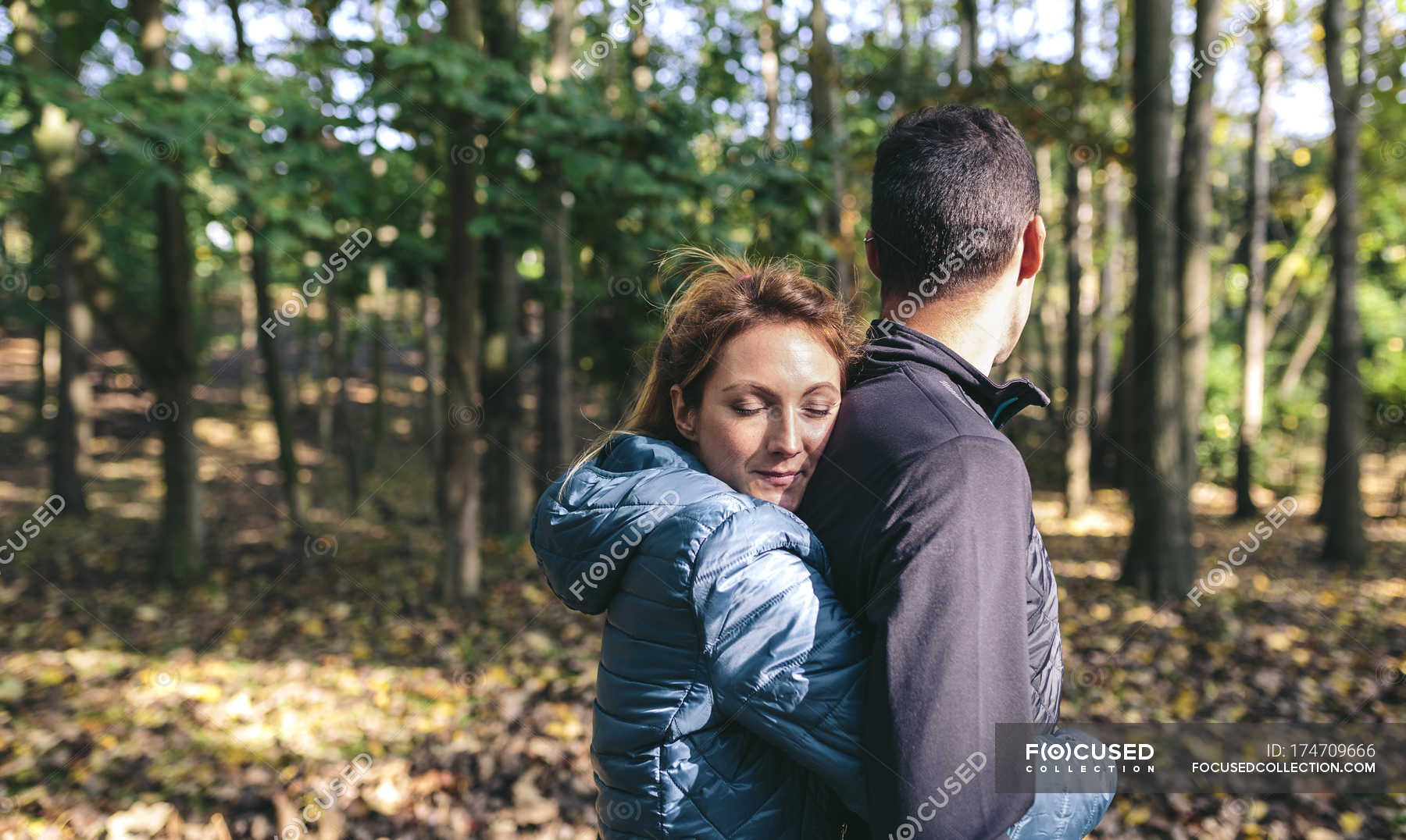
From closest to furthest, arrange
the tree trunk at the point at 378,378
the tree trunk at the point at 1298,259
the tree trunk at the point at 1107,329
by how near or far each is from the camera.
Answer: the tree trunk at the point at 1298,259 → the tree trunk at the point at 1107,329 → the tree trunk at the point at 378,378

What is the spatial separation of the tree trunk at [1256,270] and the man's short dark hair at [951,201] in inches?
437

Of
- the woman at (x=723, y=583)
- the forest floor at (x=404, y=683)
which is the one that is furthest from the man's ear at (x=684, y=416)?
the forest floor at (x=404, y=683)

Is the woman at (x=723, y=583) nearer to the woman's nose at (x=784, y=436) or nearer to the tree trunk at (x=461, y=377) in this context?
the woman's nose at (x=784, y=436)

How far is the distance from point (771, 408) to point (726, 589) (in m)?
0.40

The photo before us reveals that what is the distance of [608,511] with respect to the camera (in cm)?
137

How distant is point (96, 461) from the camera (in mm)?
18062

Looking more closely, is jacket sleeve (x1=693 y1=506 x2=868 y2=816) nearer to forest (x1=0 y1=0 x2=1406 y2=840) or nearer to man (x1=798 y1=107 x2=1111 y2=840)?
man (x1=798 y1=107 x2=1111 y2=840)

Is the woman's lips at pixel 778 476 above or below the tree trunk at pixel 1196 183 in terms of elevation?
below

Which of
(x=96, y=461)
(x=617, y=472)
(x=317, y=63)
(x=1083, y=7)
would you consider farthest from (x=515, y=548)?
(x=96, y=461)

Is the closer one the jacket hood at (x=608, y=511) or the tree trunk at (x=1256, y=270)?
the jacket hood at (x=608, y=511)

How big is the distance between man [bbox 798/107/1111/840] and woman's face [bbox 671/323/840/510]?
0.05 metres

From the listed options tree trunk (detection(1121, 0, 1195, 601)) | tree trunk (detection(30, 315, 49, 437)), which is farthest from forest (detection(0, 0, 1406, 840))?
tree trunk (detection(30, 315, 49, 437))

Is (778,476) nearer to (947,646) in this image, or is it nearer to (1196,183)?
(947,646)

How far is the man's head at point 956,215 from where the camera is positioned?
1450 mm
